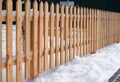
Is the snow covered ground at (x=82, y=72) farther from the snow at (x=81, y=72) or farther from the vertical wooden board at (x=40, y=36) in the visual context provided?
the vertical wooden board at (x=40, y=36)

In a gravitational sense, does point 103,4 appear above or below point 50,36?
below

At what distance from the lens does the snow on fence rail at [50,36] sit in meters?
5.92

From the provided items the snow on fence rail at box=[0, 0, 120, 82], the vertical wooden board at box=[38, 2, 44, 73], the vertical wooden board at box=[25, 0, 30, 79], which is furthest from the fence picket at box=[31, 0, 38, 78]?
the vertical wooden board at box=[25, 0, 30, 79]

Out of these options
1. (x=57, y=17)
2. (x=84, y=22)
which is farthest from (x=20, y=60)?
(x=84, y=22)

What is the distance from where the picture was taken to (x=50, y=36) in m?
7.71

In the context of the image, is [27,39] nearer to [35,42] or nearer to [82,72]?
[35,42]

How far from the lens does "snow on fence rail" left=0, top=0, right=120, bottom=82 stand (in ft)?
19.4

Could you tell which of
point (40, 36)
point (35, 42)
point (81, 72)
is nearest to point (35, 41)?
point (35, 42)

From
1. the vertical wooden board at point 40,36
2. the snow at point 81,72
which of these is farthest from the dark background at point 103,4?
the vertical wooden board at point 40,36

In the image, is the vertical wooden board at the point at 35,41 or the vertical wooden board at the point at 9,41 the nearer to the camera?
→ the vertical wooden board at the point at 9,41

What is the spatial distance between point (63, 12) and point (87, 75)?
200 centimetres

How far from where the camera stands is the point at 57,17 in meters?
7.95

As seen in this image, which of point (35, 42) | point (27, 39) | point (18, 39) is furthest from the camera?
point (35, 42)

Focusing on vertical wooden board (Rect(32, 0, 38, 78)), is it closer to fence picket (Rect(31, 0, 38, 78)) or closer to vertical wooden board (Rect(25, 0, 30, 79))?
fence picket (Rect(31, 0, 38, 78))
